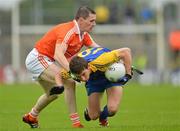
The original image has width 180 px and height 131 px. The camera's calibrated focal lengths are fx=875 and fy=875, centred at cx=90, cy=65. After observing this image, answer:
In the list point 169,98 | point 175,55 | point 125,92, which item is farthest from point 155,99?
point 175,55

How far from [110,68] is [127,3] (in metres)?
38.0

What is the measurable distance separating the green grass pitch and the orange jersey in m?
1.47

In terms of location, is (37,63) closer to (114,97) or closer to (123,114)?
(114,97)

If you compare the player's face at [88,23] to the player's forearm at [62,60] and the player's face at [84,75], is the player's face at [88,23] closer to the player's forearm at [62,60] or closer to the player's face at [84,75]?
the player's forearm at [62,60]

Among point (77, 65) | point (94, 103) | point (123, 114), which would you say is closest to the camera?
point (77, 65)

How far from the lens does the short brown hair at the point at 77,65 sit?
1527 cm

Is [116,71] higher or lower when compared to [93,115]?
higher

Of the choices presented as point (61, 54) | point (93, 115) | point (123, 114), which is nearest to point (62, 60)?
point (61, 54)

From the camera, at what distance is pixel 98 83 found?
16281mm

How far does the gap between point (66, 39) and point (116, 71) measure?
1.32m

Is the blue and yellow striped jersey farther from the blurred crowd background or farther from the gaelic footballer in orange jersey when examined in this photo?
the blurred crowd background

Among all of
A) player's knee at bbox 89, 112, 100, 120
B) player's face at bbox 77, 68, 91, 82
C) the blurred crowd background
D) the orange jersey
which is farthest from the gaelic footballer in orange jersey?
the blurred crowd background

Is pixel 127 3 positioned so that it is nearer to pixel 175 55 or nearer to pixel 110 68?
pixel 175 55

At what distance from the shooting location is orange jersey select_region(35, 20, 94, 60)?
16328mm
